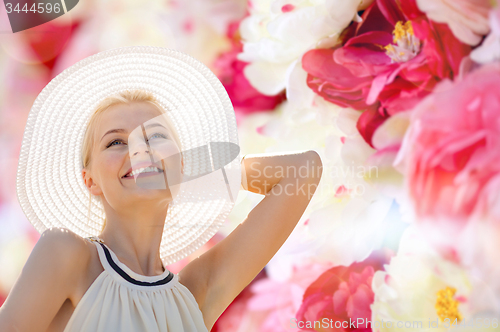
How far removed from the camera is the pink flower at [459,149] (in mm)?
610

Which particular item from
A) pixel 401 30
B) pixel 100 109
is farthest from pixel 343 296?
pixel 100 109

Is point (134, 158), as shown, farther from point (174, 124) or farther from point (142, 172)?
point (174, 124)

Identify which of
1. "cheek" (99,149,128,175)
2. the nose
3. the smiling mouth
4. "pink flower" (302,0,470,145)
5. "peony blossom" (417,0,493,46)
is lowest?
the smiling mouth

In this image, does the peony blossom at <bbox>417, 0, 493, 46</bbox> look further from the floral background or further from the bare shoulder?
the bare shoulder

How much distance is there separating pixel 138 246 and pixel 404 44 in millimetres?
635

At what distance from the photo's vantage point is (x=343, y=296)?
84 centimetres

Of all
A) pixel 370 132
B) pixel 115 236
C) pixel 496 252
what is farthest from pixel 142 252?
pixel 496 252

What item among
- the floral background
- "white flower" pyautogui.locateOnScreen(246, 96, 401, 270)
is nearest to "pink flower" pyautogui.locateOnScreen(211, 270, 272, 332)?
the floral background

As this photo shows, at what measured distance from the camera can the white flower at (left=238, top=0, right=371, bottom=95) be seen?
804 millimetres

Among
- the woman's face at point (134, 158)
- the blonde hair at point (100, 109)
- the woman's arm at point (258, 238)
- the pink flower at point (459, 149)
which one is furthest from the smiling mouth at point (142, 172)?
the pink flower at point (459, 149)

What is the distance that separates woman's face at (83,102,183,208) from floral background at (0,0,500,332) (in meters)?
0.24

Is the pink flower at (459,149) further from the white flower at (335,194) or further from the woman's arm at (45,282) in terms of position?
Answer: the woman's arm at (45,282)

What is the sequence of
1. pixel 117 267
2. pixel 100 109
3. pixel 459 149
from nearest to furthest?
1. pixel 459 149
2. pixel 117 267
3. pixel 100 109

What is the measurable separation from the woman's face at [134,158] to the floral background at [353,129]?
242 millimetres
